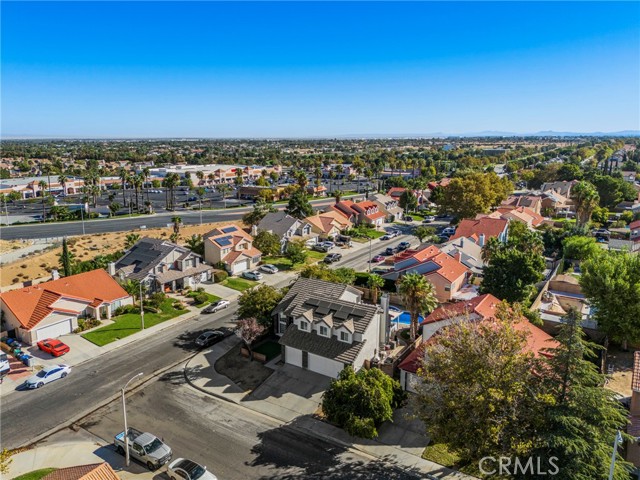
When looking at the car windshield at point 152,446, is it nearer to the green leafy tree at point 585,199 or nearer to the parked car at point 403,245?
the parked car at point 403,245

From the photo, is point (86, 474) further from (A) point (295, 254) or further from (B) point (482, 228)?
(B) point (482, 228)

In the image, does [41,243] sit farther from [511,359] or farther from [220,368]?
[511,359]

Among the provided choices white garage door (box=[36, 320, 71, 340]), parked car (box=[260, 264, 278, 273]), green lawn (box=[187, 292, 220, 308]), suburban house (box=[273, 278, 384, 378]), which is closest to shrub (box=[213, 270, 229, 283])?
green lawn (box=[187, 292, 220, 308])

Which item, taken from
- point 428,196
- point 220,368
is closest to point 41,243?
point 220,368

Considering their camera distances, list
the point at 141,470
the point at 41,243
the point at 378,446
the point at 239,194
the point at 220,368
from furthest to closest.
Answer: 1. the point at 239,194
2. the point at 41,243
3. the point at 220,368
4. the point at 378,446
5. the point at 141,470

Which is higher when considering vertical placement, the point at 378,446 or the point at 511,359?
the point at 511,359

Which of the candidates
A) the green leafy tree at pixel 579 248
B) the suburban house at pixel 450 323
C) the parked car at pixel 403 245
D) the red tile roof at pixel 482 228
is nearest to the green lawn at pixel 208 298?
the suburban house at pixel 450 323
